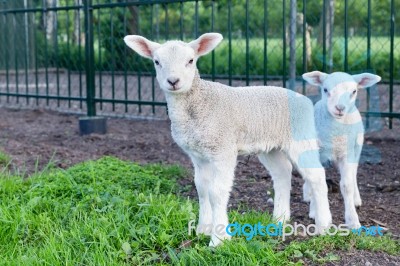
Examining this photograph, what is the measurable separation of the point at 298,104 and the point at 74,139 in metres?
3.79

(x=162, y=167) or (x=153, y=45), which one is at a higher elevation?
(x=153, y=45)

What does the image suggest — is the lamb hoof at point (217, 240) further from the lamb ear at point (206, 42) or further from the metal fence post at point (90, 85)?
the metal fence post at point (90, 85)

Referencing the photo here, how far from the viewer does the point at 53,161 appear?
17.4 ft

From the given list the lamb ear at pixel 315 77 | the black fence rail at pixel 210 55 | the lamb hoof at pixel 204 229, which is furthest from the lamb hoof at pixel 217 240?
the black fence rail at pixel 210 55

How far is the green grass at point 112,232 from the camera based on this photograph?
3098 mm

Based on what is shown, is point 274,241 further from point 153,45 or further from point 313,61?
point 313,61

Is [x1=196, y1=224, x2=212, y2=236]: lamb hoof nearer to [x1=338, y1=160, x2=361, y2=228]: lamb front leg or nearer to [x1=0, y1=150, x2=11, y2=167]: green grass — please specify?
[x1=338, y1=160, x2=361, y2=228]: lamb front leg

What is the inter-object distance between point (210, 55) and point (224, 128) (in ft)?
32.6

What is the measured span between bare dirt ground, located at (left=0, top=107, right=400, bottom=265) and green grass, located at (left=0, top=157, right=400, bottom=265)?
30 cm

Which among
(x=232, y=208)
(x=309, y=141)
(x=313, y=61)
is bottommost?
(x=232, y=208)

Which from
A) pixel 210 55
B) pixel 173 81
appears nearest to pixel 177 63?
pixel 173 81

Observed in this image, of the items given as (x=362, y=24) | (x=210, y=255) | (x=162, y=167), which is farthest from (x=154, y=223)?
(x=362, y=24)

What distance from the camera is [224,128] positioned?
333cm

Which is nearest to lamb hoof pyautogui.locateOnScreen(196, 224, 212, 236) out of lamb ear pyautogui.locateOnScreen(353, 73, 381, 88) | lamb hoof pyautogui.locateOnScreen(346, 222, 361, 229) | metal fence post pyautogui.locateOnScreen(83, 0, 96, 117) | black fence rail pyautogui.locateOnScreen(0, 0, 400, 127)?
lamb hoof pyautogui.locateOnScreen(346, 222, 361, 229)
